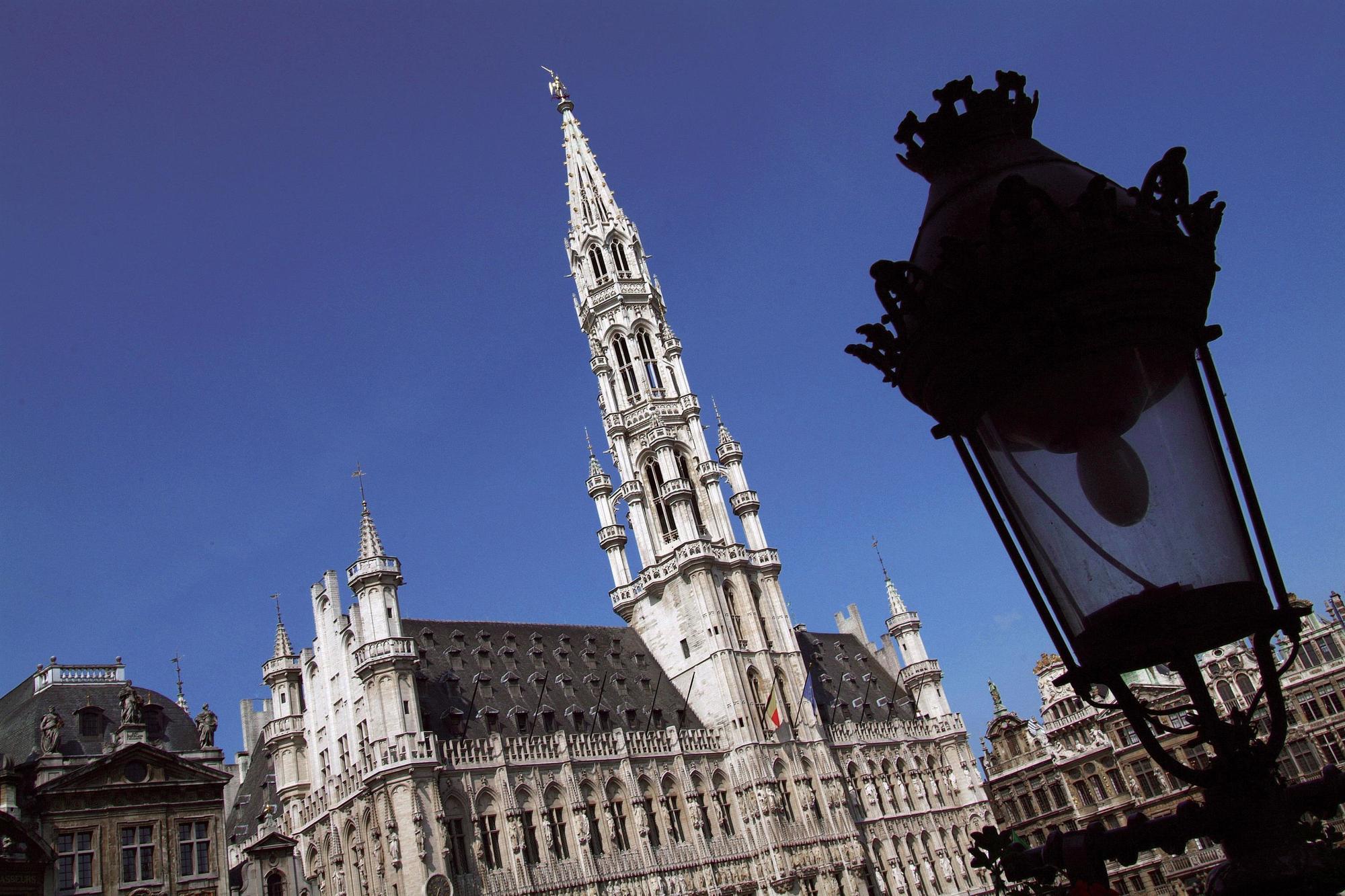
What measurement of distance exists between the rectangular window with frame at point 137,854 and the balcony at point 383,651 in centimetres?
1071

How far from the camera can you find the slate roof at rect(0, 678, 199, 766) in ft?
116

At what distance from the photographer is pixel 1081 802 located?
67188 mm

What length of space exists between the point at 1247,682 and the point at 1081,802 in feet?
43.1

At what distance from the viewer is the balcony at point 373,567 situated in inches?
1791

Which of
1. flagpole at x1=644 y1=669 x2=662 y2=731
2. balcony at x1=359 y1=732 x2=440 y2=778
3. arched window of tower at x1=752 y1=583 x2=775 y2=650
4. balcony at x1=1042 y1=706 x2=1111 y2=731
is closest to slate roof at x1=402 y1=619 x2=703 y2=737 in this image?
flagpole at x1=644 y1=669 x2=662 y2=731

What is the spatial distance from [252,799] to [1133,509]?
198 feet

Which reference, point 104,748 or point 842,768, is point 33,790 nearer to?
point 104,748

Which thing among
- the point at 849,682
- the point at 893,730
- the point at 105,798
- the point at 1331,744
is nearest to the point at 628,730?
the point at 893,730

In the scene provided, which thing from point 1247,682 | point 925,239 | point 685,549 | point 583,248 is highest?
point 583,248

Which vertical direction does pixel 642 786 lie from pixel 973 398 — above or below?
above

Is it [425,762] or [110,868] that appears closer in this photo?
[110,868]

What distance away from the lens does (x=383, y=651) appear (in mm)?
43156

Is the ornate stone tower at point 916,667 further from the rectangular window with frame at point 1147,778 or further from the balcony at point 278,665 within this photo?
the balcony at point 278,665

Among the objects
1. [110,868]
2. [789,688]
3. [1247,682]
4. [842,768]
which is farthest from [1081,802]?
[110,868]
